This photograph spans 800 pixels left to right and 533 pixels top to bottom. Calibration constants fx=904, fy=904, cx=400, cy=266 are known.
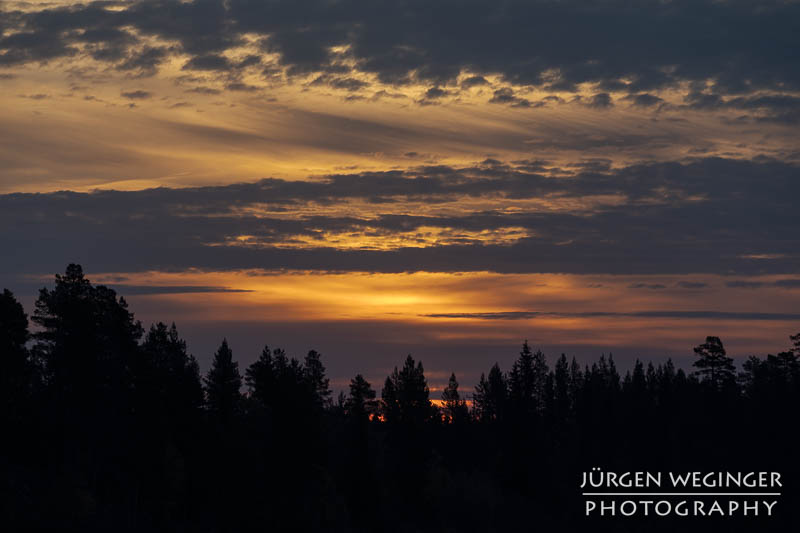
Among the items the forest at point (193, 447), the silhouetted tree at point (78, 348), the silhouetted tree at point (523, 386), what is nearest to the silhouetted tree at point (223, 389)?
the forest at point (193, 447)

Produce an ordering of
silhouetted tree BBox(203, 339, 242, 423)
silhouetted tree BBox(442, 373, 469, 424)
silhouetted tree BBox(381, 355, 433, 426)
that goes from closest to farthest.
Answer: silhouetted tree BBox(203, 339, 242, 423), silhouetted tree BBox(381, 355, 433, 426), silhouetted tree BBox(442, 373, 469, 424)

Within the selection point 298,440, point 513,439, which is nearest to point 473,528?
point 513,439

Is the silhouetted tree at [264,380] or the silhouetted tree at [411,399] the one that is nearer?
the silhouetted tree at [264,380]

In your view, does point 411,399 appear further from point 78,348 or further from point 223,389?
point 78,348

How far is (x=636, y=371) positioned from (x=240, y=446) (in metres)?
122

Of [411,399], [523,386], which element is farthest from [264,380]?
[523,386]

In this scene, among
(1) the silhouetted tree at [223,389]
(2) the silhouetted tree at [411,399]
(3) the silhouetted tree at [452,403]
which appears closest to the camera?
(1) the silhouetted tree at [223,389]

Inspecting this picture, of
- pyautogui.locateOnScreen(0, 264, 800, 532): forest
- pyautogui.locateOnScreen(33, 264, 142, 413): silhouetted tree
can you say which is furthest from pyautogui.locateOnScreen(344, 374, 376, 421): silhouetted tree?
pyautogui.locateOnScreen(33, 264, 142, 413): silhouetted tree

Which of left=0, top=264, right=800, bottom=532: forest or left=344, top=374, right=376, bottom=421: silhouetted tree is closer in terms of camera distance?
left=0, top=264, right=800, bottom=532: forest

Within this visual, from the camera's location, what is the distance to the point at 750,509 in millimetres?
142250

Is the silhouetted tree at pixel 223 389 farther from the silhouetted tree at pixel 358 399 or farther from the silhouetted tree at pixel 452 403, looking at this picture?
the silhouetted tree at pixel 452 403

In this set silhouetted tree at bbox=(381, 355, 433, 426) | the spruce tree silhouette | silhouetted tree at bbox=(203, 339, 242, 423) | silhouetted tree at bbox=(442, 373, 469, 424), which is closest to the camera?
the spruce tree silhouette

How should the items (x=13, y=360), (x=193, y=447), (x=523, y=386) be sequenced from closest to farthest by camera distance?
1. (x=13, y=360)
2. (x=193, y=447)
3. (x=523, y=386)

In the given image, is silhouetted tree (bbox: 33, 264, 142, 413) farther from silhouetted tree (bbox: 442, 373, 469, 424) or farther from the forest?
silhouetted tree (bbox: 442, 373, 469, 424)
